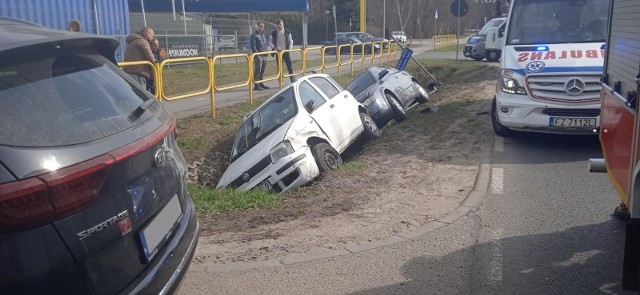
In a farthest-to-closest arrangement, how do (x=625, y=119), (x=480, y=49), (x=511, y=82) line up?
1. (x=480, y=49)
2. (x=511, y=82)
3. (x=625, y=119)

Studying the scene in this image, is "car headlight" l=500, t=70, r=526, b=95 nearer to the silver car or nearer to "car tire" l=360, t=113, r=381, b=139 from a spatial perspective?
"car tire" l=360, t=113, r=381, b=139

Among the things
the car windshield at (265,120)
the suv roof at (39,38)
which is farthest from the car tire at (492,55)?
the suv roof at (39,38)

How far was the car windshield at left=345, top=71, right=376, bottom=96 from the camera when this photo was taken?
13.2 meters

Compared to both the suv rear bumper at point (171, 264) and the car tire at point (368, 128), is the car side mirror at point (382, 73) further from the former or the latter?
the suv rear bumper at point (171, 264)

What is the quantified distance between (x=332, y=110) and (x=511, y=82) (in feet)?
9.14

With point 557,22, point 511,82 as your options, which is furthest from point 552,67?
point 557,22

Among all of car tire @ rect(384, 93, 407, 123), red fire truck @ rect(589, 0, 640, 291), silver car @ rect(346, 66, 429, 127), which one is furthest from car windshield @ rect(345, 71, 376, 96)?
red fire truck @ rect(589, 0, 640, 291)

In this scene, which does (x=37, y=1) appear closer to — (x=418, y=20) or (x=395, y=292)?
(x=395, y=292)

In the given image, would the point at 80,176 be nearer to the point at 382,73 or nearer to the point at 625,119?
the point at 625,119

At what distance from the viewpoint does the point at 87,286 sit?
8.86 feet

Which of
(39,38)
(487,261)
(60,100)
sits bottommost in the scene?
(487,261)

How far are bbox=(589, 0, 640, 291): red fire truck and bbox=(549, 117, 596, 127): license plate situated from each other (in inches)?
152

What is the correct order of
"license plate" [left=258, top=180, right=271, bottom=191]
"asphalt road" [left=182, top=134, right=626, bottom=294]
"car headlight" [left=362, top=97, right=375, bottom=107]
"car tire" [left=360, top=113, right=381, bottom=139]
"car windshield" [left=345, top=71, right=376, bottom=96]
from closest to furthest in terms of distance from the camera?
"asphalt road" [left=182, top=134, right=626, bottom=294]
"license plate" [left=258, top=180, right=271, bottom=191]
"car tire" [left=360, top=113, right=381, bottom=139]
"car headlight" [left=362, top=97, right=375, bottom=107]
"car windshield" [left=345, top=71, right=376, bottom=96]

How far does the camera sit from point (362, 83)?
13430 millimetres
